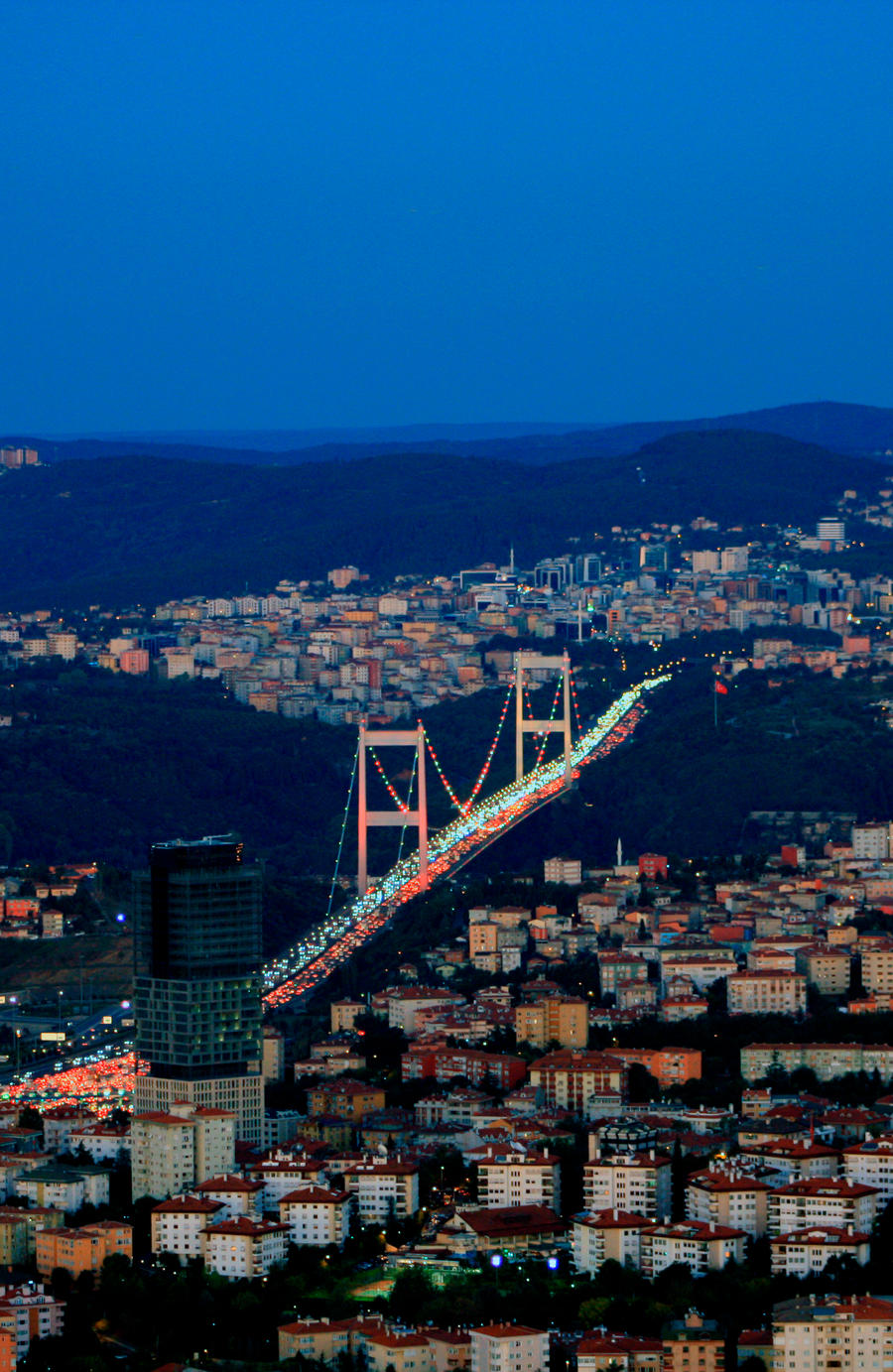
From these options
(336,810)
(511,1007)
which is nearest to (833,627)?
(336,810)

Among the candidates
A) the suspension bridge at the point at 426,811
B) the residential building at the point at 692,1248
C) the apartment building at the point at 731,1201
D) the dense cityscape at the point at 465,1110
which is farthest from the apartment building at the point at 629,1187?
the suspension bridge at the point at 426,811

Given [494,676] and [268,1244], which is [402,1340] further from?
[494,676]

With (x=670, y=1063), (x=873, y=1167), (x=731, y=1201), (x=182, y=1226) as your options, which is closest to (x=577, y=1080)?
(x=670, y=1063)

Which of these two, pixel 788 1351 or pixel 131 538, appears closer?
pixel 788 1351

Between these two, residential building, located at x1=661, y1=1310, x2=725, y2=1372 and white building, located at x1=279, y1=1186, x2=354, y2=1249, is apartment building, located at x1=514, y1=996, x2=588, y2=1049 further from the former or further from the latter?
residential building, located at x1=661, y1=1310, x2=725, y2=1372

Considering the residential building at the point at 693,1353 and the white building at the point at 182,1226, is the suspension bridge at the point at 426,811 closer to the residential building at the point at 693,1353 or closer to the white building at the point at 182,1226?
the white building at the point at 182,1226

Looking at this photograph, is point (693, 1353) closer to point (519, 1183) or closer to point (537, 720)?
point (519, 1183)

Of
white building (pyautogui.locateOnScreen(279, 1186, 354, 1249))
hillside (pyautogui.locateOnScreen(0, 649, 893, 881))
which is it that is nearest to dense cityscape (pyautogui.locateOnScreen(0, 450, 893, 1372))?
white building (pyautogui.locateOnScreen(279, 1186, 354, 1249))
